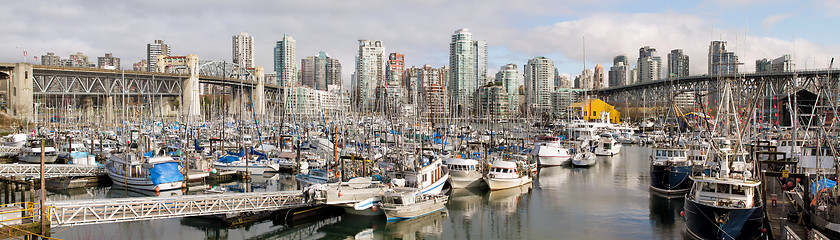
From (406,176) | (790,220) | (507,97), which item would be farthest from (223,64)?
(790,220)

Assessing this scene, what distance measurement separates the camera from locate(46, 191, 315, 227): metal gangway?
22078mm

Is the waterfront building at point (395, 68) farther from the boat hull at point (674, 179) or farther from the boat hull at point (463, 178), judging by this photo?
the boat hull at point (674, 179)

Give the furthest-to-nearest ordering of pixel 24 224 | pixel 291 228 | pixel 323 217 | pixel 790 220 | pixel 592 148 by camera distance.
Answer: pixel 592 148 → pixel 323 217 → pixel 291 228 → pixel 790 220 → pixel 24 224

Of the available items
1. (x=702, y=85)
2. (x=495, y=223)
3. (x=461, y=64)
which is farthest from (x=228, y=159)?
(x=461, y=64)

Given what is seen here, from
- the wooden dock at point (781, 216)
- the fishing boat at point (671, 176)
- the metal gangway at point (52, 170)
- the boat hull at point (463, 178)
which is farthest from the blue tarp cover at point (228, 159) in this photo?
the wooden dock at point (781, 216)

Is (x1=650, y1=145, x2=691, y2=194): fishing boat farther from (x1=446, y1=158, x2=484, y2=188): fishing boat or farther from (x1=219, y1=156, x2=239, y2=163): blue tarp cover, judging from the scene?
(x1=219, y1=156, x2=239, y2=163): blue tarp cover

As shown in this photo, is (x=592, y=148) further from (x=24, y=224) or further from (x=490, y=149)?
(x=24, y=224)

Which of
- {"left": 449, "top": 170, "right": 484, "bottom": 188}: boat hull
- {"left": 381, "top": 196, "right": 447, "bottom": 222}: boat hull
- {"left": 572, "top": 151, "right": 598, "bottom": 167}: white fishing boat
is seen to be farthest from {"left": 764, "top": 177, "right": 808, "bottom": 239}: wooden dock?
{"left": 572, "top": 151, "right": 598, "bottom": 167}: white fishing boat

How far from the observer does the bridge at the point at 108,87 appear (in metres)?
99.4

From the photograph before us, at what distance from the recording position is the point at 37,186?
3894 centimetres

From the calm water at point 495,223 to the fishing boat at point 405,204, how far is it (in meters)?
0.47

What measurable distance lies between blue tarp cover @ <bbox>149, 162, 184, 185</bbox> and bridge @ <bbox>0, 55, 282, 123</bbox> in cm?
2095

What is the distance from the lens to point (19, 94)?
9919cm

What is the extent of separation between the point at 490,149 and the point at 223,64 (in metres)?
147
